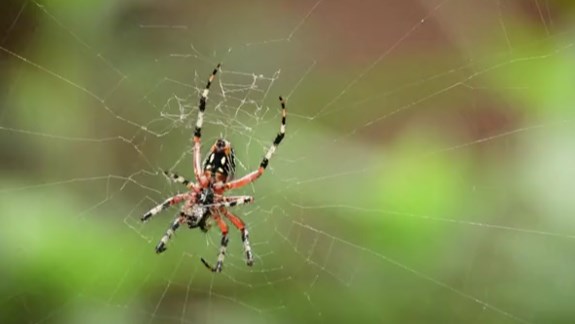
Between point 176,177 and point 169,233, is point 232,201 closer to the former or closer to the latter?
point 176,177

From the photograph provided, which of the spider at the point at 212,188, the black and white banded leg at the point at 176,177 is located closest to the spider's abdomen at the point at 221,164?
the spider at the point at 212,188

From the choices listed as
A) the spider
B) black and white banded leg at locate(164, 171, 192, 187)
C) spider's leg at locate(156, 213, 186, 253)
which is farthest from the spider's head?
spider's leg at locate(156, 213, 186, 253)

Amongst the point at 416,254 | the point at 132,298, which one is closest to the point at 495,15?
the point at 416,254

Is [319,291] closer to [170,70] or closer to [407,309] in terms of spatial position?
[407,309]

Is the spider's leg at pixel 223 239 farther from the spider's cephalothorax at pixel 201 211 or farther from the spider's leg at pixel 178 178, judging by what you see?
the spider's leg at pixel 178 178

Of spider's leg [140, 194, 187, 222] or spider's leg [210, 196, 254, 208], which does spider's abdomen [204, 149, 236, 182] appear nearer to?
spider's leg [210, 196, 254, 208]

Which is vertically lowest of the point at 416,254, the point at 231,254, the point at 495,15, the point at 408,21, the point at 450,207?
the point at 231,254
